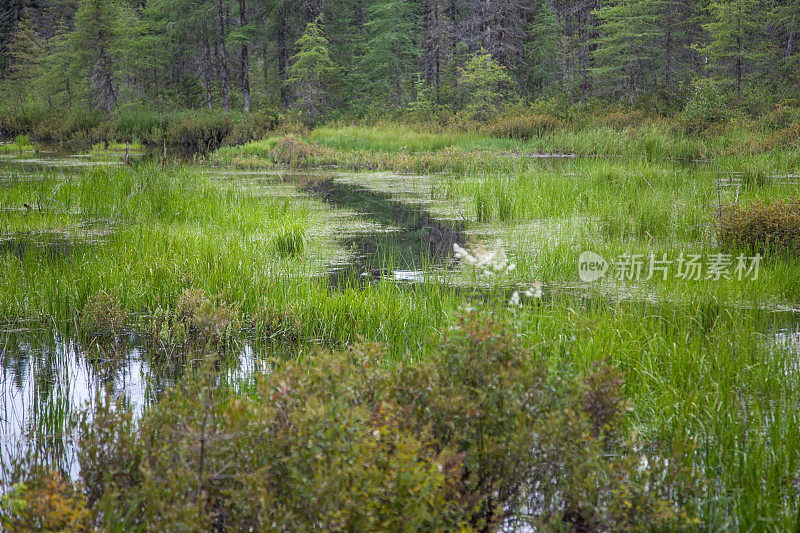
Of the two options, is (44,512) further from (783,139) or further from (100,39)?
(100,39)

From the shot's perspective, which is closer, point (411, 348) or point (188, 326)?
point (411, 348)

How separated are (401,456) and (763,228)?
5.74 m

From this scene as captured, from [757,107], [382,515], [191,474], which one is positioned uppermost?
[757,107]

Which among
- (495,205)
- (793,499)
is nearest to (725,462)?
(793,499)

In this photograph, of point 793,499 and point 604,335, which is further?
point 604,335

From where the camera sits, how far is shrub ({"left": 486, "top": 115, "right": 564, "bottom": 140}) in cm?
2189

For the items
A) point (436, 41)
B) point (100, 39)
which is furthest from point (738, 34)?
point (100, 39)

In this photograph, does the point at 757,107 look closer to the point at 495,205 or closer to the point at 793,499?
the point at 495,205

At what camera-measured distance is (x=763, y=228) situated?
6133 mm

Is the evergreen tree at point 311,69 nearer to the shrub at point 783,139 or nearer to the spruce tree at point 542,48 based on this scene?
the spruce tree at point 542,48

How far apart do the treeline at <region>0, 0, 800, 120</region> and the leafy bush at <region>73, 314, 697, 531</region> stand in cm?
2009

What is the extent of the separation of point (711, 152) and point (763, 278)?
34.5 ft

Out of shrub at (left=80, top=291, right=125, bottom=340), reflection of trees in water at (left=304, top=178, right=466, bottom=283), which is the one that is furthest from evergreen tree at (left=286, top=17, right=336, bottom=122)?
shrub at (left=80, top=291, right=125, bottom=340)

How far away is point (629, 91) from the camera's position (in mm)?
24891
